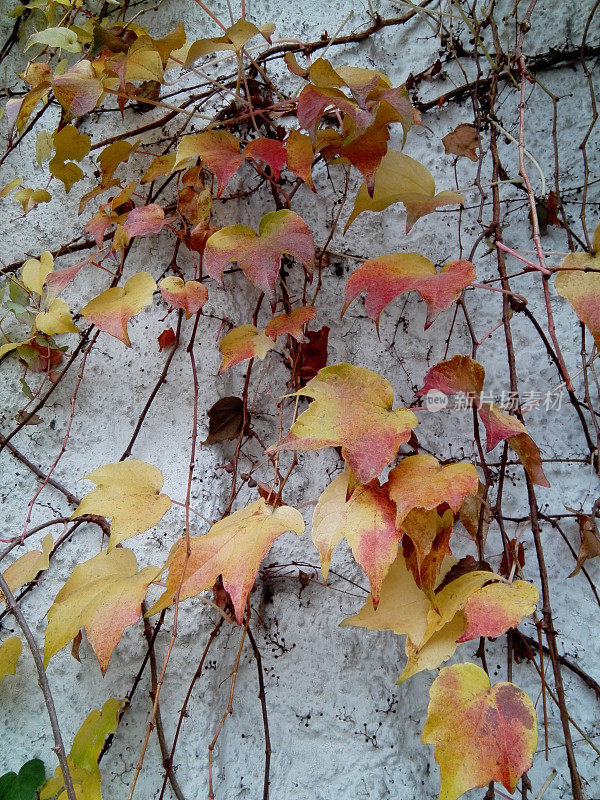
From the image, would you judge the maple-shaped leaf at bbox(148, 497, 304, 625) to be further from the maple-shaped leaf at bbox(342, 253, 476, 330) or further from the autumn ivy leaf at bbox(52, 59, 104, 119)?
the autumn ivy leaf at bbox(52, 59, 104, 119)

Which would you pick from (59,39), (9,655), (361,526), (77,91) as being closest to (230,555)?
(361,526)

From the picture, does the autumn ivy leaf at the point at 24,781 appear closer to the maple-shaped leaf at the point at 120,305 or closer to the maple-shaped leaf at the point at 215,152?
the maple-shaped leaf at the point at 120,305

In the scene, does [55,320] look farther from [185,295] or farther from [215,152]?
[215,152]

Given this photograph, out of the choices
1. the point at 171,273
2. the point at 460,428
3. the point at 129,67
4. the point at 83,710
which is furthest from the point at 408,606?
the point at 129,67

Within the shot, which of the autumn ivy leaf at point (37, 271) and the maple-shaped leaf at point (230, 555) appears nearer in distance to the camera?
the maple-shaped leaf at point (230, 555)

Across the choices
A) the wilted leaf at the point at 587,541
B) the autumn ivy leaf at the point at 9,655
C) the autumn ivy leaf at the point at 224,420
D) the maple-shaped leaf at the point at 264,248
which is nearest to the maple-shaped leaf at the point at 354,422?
the maple-shaped leaf at the point at 264,248

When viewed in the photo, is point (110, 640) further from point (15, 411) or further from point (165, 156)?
point (165, 156)
